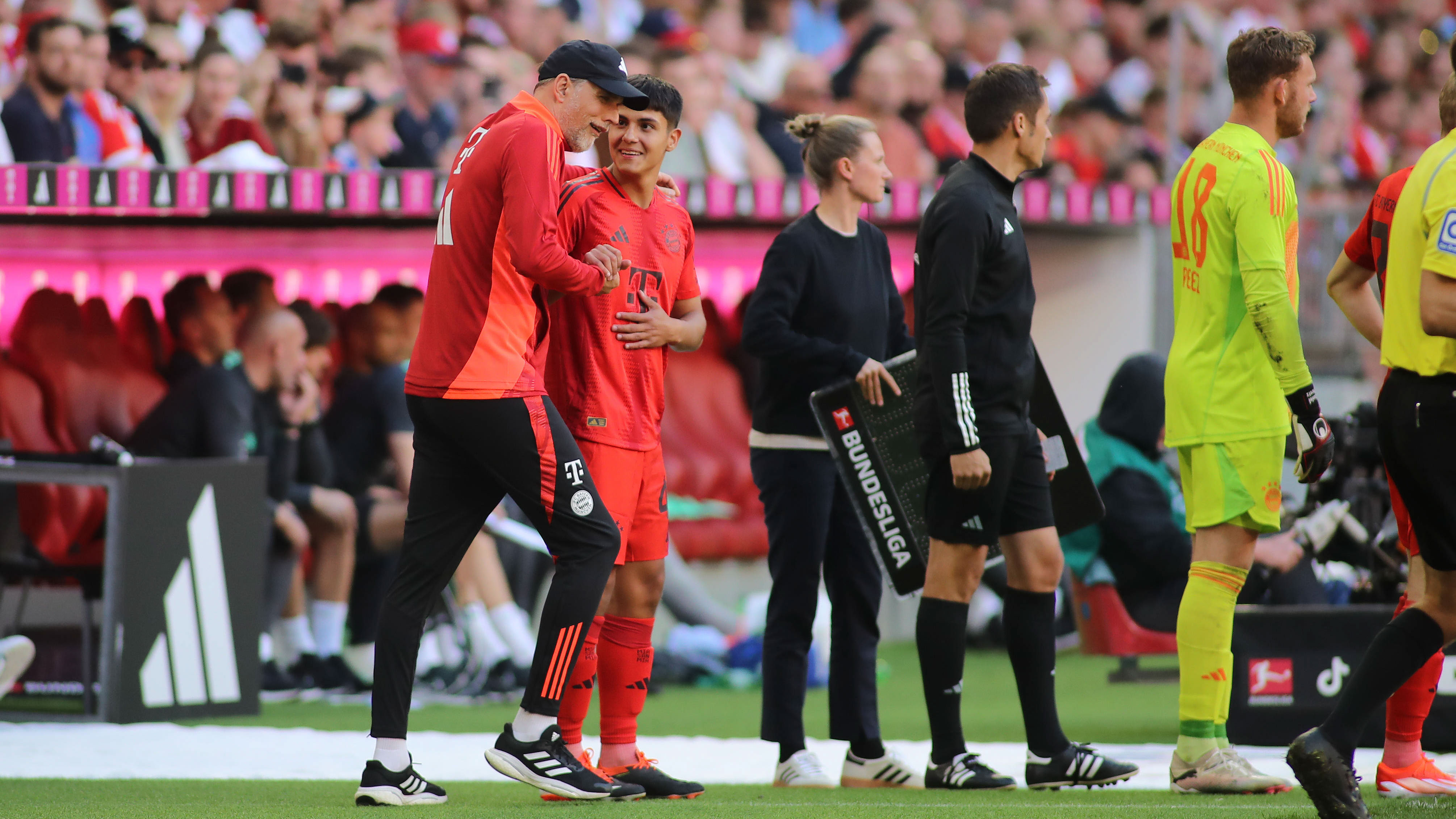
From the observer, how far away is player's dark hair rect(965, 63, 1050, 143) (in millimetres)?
4758

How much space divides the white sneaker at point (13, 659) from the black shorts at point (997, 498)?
337 centimetres

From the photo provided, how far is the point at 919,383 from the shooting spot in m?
4.82

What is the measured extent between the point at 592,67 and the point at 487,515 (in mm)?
1164

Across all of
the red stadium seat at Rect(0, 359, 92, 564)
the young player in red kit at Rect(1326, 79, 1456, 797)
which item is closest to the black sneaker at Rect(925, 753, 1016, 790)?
the young player in red kit at Rect(1326, 79, 1456, 797)

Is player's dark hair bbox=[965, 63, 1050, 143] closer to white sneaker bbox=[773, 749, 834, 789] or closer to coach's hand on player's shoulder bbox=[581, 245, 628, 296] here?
coach's hand on player's shoulder bbox=[581, 245, 628, 296]

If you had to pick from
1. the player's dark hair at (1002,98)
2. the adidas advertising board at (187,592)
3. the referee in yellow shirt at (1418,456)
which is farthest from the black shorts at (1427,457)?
the adidas advertising board at (187,592)

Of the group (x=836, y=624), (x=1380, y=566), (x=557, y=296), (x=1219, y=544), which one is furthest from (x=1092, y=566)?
(x=557, y=296)

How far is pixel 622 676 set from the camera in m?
4.65

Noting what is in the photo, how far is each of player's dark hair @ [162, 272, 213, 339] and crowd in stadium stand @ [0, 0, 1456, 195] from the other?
698 millimetres

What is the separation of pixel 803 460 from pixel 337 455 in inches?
158

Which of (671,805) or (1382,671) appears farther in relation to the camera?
(671,805)

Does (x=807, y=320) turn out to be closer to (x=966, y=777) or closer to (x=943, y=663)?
(x=943, y=663)

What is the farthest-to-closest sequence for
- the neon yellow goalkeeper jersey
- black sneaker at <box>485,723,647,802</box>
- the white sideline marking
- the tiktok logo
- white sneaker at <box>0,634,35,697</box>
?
white sneaker at <box>0,634,35,697</box>, the tiktok logo, the white sideline marking, the neon yellow goalkeeper jersey, black sneaker at <box>485,723,647,802</box>

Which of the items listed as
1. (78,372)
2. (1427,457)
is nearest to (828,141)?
(1427,457)
